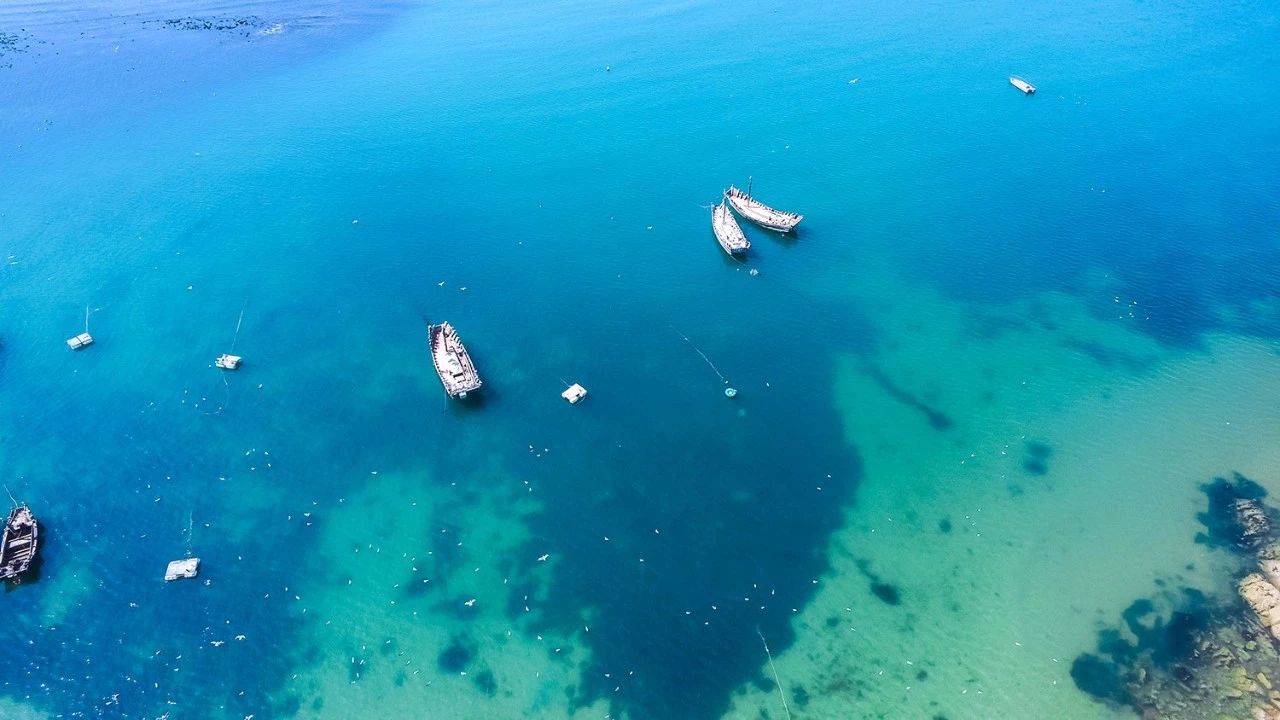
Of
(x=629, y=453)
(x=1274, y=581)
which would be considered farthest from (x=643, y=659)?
(x=1274, y=581)

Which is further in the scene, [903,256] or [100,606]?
[903,256]

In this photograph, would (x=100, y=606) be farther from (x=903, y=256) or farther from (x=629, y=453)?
(x=903, y=256)

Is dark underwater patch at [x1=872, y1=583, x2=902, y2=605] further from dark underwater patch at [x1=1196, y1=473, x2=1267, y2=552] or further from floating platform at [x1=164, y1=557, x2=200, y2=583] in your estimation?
floating platform at [x1=164, y1=557, x2=200, y2=583]

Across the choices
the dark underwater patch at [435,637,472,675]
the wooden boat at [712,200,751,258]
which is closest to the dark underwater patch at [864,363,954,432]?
the wooden boat at [712,200,751,258]

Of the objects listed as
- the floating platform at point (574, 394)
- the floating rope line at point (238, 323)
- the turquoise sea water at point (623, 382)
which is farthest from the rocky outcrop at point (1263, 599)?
the floating rope line at point (238, 323)

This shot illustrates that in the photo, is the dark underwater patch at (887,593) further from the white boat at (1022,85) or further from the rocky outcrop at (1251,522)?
the white boat at (1022,85)
